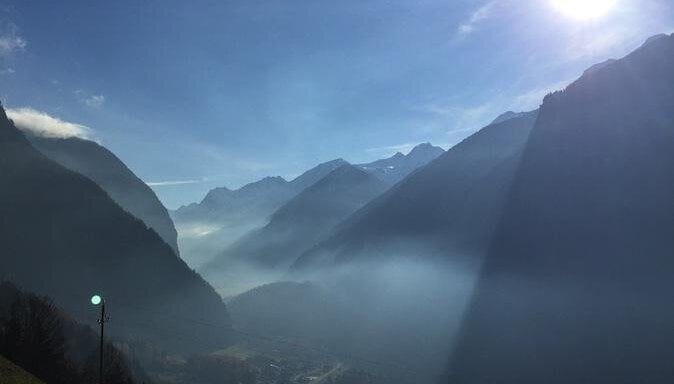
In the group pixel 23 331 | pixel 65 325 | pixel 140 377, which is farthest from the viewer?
pixel 140 377

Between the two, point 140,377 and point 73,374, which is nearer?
point 73,374

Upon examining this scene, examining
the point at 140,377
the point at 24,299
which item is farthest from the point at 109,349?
the point at 140,377

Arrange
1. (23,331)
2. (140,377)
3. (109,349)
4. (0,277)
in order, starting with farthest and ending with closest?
1. (0,277)
2. (140,377)
3. (109,349)
4. (23,331)

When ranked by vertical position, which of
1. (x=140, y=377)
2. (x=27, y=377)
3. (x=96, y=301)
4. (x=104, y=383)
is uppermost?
(x=96, y=301)

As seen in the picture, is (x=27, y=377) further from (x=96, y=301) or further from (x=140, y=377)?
(x=140, y=377)

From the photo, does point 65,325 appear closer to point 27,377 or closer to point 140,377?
point 140,377

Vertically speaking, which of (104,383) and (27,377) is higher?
(27,377)
